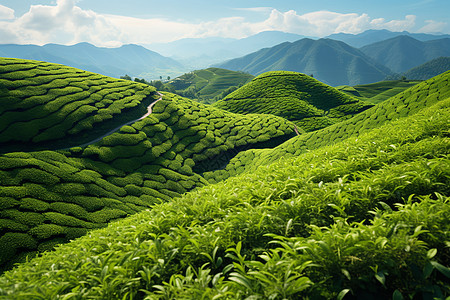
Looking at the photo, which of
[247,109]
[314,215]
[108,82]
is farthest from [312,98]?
[314,215]

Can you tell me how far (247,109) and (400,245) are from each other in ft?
193

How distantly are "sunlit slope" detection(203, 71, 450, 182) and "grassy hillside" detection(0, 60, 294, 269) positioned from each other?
3.19m

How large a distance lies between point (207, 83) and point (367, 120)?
482 ft

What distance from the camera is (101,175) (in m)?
17.4

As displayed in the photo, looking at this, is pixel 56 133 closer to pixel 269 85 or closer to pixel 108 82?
pixel 108 82

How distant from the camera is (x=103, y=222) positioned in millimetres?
13891

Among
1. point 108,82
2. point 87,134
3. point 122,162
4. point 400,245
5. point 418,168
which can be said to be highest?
point 108,82

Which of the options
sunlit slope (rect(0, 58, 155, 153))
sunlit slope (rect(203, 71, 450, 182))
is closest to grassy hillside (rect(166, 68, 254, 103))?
sunlit slope (rect(0, 58, 155, 153))

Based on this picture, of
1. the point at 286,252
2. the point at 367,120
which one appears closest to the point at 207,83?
the point at 367,120

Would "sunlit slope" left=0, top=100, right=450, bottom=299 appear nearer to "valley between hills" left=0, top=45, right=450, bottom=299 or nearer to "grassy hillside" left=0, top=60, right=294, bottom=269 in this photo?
"valley between hills" left=0, top=45, right=450, bottom=299

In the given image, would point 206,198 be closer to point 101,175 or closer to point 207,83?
point 101,175

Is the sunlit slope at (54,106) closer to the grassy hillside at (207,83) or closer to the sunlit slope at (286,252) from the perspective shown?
the sunlit slope at (286,252)

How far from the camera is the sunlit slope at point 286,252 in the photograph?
6.63 ft

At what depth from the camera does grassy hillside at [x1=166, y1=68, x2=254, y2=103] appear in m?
131
